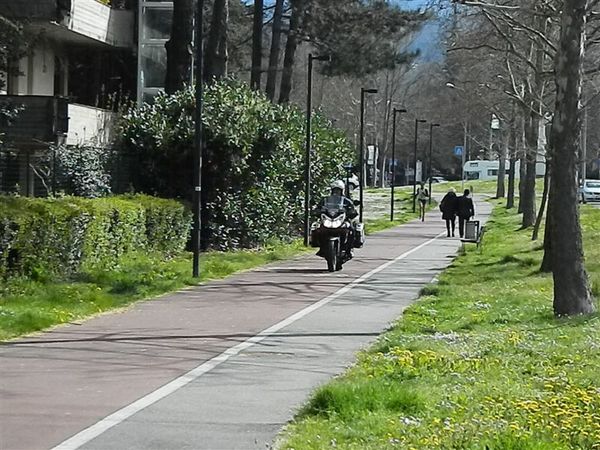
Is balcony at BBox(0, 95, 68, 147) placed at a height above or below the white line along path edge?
above

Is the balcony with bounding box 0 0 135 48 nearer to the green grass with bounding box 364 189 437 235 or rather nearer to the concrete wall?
the concrete wall

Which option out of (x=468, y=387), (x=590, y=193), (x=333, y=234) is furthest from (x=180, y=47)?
(x=590, y=193)

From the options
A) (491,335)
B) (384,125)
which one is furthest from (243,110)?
(384,125)

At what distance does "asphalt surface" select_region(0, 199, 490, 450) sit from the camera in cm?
841

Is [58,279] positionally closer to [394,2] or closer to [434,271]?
[434,271]

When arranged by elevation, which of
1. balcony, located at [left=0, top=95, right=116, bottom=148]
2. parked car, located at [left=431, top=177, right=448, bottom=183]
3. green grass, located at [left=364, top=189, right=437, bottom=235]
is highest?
balcony, located at [left=0, top=95, right=116, bottom=148]

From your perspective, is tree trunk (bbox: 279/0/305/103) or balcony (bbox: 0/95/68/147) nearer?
balcony (bbox: 0/95/68/147)

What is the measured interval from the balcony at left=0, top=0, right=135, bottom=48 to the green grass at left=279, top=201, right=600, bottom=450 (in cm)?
1555

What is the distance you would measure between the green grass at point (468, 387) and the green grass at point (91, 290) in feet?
13.8

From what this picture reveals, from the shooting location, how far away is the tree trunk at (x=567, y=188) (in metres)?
16.0

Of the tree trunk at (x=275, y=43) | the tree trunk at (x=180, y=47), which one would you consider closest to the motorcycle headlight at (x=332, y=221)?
the tree trunk at (x=180, y=47)

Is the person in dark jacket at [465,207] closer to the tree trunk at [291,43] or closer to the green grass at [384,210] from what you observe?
the green grass at [384,210]

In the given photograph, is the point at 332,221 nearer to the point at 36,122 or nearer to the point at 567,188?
the point at 36,122

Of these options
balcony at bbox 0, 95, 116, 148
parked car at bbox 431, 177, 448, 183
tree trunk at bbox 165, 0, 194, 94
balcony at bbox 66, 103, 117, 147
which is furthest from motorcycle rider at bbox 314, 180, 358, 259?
parked car at bbox 431, 177, 448, 183
